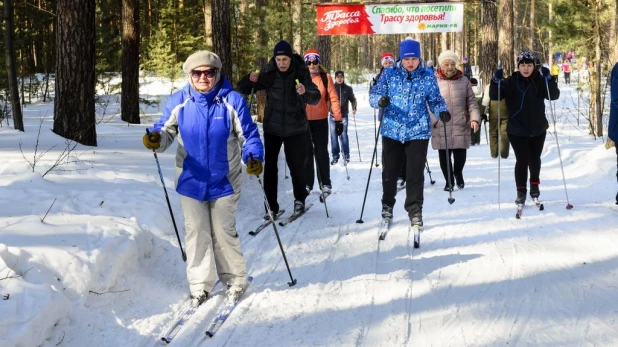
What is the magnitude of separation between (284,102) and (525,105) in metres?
3.04

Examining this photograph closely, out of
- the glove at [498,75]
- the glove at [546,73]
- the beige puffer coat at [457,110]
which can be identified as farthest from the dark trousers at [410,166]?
the beige puffer coat at [457,110]

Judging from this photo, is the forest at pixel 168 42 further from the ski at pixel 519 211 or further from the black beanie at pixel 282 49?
the ski at pixel 519 211

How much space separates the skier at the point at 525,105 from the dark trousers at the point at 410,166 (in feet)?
5.63

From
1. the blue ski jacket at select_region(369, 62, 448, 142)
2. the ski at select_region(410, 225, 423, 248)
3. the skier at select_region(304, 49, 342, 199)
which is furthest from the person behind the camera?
the skier at select_region(304, 49, 342, 199)

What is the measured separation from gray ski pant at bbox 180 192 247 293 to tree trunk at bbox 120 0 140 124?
1060cm

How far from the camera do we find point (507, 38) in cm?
1723

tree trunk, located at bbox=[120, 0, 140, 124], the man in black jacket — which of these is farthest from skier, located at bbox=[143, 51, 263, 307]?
tree trunk, located at bbox=[120, 0, 140, 124]

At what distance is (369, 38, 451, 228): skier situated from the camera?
632cm

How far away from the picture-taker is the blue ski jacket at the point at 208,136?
178 inches

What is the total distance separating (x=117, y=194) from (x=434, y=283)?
3495mm

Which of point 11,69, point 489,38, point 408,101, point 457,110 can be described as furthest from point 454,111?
point 489,38

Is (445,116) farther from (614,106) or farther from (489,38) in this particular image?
(489,38)

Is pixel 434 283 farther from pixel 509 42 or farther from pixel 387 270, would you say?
pixel 509 42

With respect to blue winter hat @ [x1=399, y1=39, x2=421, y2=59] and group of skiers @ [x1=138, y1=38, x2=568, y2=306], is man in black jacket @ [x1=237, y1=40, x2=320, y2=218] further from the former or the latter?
blue winter hat @ [x1=399, y1=39, x2=421, y2=59]
